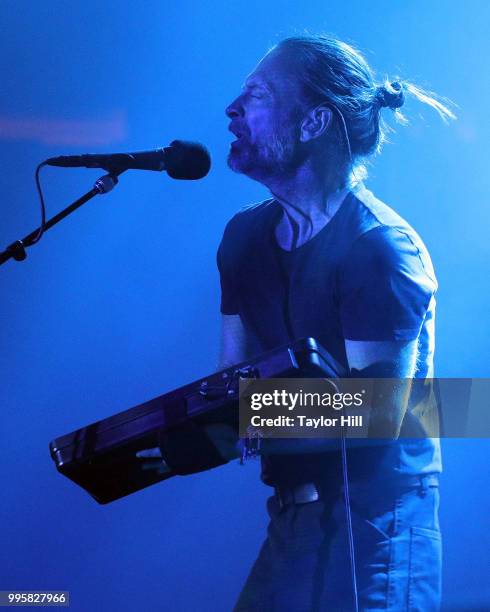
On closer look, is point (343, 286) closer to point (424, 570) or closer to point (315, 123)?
point (315, 123)

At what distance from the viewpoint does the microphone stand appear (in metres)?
2.12

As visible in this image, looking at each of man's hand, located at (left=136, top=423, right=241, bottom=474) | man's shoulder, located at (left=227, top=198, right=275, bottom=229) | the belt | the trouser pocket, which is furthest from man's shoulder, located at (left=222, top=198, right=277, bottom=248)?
the trouser pocket

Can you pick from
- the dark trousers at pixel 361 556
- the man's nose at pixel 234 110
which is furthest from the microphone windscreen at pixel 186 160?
the dark trousers at pixel 361 556

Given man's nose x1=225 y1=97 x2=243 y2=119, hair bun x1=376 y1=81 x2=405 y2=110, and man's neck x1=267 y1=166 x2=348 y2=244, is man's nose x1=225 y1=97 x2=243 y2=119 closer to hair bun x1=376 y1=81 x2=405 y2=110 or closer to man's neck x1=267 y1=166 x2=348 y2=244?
man's neck x1=267 y1=166 x2=348 y2=244

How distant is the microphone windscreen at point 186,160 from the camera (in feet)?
7.51

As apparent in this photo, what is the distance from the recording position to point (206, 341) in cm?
241

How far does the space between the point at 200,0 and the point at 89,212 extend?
29.8 inches

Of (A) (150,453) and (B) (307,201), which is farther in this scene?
(B) (307,201)

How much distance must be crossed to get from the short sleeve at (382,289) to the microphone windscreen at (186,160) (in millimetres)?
520

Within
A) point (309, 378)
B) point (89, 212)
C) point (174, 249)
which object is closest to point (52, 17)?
point (89, 212)

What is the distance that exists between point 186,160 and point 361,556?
1.20 meters

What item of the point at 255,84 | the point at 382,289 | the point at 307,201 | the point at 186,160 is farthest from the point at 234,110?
the point at 382,289

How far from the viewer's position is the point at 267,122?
2414 mm

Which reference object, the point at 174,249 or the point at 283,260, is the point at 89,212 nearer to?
the point at 174,249
